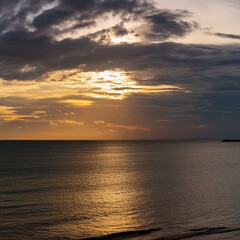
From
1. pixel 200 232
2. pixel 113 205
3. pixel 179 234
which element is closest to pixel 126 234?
pixel 179 234

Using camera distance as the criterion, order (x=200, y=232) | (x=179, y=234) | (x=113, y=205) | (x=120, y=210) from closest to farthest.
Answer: (x=179, y=234) < (x=200, y=232) < (x=120, y=210) < (x=113, y=205)

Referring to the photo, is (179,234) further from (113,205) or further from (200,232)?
(113,205)

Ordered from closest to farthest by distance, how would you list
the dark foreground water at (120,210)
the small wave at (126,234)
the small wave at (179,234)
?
the small wave at (179,234), the small wave at (126,234), the dark foreground water at (120,210)

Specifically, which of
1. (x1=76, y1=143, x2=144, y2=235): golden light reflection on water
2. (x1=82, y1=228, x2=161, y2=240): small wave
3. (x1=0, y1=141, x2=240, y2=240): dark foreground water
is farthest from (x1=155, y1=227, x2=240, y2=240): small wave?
(x1=76, y1=143, x2=144, y2=235): golden light reflection on water

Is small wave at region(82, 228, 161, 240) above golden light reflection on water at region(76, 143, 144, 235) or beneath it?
above

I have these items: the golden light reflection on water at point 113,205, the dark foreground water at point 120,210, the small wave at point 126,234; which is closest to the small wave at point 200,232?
the dark foreground water at point 120,210

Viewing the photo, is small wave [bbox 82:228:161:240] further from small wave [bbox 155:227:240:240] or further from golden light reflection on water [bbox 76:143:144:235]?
small wave [bbox 155:227:240:240]

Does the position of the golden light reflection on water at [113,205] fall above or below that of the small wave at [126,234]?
below

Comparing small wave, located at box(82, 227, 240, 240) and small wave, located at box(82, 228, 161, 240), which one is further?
small wave, located at box(82, 228, 161, 240)

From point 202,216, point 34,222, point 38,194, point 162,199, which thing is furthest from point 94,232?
point 38,194

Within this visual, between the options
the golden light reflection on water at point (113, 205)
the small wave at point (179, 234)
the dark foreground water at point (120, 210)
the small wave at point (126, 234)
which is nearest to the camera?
the small wave at point (179, 234)

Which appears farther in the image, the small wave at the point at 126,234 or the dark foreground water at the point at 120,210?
the dark foreground water at the point at 120,210

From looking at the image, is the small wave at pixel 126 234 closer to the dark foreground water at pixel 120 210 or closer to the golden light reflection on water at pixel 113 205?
the dark foreground water at pixel 120 210

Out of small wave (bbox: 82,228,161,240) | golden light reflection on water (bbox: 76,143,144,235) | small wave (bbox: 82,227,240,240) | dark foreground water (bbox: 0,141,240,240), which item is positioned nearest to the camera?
small wave (bbox: 82,227,240,240)
